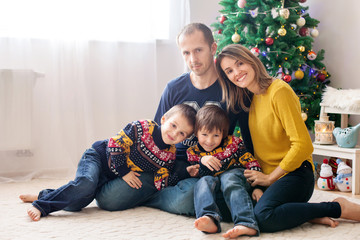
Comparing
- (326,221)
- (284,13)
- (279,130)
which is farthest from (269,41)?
(326,221)

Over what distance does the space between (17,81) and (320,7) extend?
2497mm

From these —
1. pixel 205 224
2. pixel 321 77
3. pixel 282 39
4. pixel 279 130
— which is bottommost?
pixel 205 224

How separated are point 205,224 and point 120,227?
0.39 m

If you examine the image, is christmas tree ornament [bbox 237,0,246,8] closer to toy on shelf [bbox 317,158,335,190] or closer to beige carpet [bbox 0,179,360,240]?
toy on shelf [bbox 317,158,335,190]

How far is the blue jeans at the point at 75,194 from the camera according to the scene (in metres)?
1.79

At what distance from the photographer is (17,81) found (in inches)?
109

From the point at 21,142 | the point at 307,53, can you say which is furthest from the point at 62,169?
the point at 307,53

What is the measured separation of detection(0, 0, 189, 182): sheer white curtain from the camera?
2.81m

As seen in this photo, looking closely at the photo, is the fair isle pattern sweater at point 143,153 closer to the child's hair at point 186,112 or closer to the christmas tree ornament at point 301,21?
the child's hair at point 186,112

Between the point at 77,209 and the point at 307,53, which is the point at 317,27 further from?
the point at 77,209

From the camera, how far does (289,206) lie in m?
1.60

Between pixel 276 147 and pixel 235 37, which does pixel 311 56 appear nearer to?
pixel 235 37

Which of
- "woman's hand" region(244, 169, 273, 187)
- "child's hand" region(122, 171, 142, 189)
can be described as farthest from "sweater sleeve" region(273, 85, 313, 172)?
"child's hand" region(122, 171, 142, 189)

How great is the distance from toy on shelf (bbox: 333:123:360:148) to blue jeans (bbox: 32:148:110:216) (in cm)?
165
